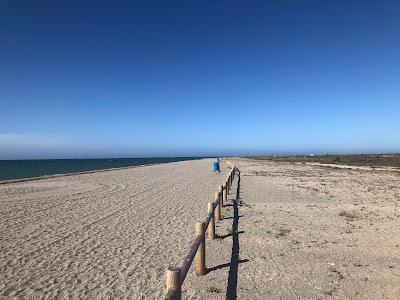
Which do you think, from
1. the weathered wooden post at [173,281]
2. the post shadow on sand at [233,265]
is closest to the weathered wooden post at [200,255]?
the post shadow on sand at [233,265]

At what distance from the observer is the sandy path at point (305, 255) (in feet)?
18.8

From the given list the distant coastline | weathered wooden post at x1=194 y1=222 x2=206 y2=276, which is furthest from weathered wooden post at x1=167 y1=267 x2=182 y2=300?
the distant coastline

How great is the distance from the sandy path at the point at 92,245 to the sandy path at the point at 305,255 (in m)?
1.02

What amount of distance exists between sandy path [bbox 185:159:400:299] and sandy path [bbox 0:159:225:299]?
1.02m

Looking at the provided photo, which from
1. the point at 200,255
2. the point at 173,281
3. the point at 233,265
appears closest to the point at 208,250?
the point at 233,265

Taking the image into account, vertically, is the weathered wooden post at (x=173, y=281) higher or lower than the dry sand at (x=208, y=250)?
higher

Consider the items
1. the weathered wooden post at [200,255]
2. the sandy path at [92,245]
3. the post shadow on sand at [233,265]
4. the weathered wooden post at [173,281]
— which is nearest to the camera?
the weathered wooden post at [173,281]

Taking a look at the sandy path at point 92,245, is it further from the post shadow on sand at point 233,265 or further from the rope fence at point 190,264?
the post shadow on sand at point 233,265

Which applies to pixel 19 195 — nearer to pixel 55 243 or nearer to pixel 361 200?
pixel 55 243

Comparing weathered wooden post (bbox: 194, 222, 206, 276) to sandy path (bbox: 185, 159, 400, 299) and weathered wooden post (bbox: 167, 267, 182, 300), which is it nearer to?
sandy path (bbox: 185, 159, 400, 299)

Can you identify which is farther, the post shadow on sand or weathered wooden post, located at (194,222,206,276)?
weathered wooden post, located at (194,222,206,276)

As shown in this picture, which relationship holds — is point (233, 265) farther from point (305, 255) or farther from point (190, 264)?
point (190, 264)

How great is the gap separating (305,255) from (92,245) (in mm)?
4921

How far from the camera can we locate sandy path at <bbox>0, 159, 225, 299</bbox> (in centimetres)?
580
